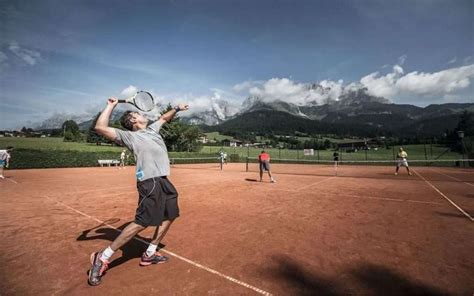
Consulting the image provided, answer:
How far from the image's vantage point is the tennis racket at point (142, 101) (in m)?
4.23

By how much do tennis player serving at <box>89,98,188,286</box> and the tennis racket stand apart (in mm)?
230

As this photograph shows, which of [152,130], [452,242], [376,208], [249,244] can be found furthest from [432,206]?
[152,130]

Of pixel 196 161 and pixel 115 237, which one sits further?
pixel 196 161

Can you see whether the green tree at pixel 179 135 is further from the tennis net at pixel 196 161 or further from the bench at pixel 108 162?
the bench at pixel 108 162

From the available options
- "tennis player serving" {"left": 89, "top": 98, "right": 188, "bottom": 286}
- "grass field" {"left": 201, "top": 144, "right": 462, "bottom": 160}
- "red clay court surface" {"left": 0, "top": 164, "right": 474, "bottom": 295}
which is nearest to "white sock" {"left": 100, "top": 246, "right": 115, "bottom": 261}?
"tennis player serving" {"left": 89, "top": 98, "right": 188, "bottom": 286}

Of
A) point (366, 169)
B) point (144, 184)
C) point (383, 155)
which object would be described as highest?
point (144, 184)

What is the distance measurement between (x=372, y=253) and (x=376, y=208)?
12.8ft

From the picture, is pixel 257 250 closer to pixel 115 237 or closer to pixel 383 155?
pixel 115 237

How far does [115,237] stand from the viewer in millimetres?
5375

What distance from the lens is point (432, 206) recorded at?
798 centimetres

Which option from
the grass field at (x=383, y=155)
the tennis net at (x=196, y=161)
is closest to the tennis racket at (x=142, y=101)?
the tennis net at (x=196, y=161)

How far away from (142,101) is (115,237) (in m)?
Answer: 2.90

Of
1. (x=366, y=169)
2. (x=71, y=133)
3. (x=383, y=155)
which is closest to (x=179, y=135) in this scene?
(x=366, y=169)

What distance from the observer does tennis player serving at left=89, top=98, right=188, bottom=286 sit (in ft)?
11.5
